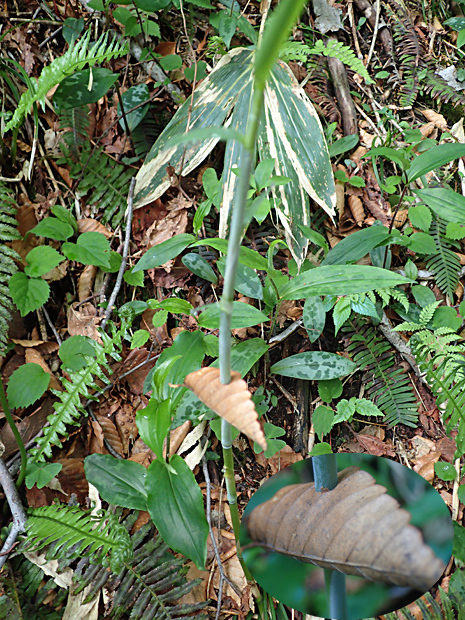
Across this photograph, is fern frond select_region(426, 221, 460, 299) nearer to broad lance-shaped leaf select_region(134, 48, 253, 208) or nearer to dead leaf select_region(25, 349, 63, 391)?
broad lance-shaped leaf select_region(134, 48, 253, 208)

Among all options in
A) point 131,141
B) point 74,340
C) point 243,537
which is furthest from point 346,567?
point 131,141

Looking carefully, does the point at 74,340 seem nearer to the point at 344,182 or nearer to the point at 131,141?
the point at 131,141

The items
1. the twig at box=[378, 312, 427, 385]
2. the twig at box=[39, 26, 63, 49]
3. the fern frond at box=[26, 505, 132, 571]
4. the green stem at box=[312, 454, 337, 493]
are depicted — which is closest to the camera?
the green stem at box=[312, 454, 337, 493]

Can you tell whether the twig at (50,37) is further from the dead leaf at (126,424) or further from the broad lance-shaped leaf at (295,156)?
the dead leaf at (126,424)

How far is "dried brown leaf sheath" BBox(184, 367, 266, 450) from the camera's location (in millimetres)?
581

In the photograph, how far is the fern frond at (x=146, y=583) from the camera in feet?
3.88

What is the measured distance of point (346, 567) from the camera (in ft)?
2.98

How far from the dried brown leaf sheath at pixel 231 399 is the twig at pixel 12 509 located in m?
0.97

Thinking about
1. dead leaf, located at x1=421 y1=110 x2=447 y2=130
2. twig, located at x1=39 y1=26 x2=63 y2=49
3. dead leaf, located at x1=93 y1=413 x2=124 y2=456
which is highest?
dead leaf, located at x1=421 y1=110 x2=447 y2=130

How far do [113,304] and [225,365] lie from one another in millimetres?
1176

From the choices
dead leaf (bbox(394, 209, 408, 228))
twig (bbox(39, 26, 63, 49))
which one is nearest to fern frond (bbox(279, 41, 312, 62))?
dead leaf (bbox(394, 209, 408, 228))

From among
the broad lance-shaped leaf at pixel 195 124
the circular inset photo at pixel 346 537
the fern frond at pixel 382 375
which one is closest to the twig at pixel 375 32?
the broad lance-shaped leaf at pixel 195 124

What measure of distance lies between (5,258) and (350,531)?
1398 millimetres

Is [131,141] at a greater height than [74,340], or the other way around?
[131,141]
